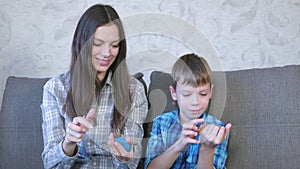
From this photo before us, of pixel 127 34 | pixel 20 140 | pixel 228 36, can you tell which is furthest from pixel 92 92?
pixel 228 36

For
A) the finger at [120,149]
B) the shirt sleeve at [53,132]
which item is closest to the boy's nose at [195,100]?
the finger at [120,149]

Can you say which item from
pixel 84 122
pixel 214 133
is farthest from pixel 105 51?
pixel 214 133

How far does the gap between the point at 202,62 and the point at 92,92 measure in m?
0.36

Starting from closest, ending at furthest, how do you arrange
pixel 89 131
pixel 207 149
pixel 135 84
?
pixel 207 149, pixel 89 131, pixel 135 84

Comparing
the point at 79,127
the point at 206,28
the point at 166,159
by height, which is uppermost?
the point at 206,28

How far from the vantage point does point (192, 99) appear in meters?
1.33

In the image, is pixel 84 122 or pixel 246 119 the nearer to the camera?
pixel 84 122

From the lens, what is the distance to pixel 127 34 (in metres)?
1.38

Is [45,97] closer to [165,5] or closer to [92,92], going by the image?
[92,92]

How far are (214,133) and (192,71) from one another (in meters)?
0.24

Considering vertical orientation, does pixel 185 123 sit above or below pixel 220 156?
above

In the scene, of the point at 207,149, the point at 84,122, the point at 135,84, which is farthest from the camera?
the point at 135,84

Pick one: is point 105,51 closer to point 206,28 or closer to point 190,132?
point 190,132

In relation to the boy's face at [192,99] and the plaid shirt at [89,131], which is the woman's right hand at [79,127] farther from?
the boy's face at [192,99]
